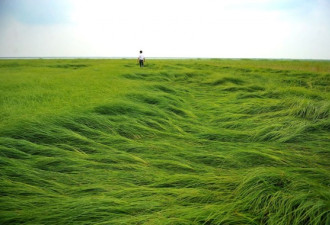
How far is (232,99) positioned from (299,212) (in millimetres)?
3624

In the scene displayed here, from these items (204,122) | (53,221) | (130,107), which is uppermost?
(130,107)

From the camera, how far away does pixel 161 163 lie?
77.7 inches

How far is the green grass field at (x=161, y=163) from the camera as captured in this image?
4.29 feet

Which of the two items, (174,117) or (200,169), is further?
(174,117)

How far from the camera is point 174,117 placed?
11.2ft

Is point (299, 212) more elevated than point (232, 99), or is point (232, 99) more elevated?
point (232, 99)

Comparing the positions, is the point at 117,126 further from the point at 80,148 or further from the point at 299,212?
the point at 299,212

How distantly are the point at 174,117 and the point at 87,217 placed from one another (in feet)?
7.51

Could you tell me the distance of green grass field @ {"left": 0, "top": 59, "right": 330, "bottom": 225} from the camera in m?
1.31

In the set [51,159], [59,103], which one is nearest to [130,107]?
[59,103]

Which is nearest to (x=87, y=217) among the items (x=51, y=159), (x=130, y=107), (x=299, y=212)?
(x=51, y=159)

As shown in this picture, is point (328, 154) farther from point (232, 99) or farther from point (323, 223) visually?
point (232, 99)

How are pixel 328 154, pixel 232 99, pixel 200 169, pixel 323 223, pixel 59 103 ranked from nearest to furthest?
pixel 323 223, pixel 200 169, pixel 328 154, pixel 59 103, pixel 232 99

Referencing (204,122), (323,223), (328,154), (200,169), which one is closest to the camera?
(323,223)
